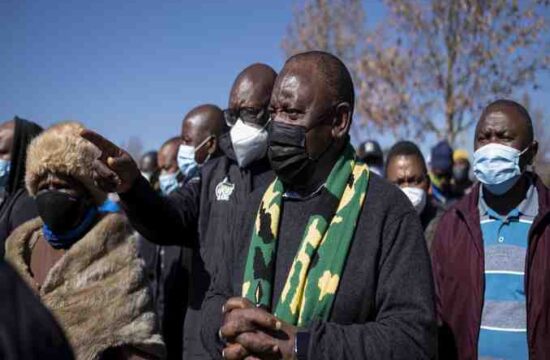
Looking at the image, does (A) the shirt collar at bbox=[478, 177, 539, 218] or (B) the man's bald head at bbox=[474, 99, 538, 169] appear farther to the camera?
(B) the man's bald head at bbox=[474, 99, 538, 169]

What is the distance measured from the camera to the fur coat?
284 cm

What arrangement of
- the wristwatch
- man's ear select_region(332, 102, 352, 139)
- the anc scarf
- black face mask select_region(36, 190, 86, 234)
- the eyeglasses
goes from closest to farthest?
the wristwatch < the anc scarf < man's ear select_region(332, 102, 352, 139) < black face mask select_region(36, 190, 86, 234) < the eyeglasses

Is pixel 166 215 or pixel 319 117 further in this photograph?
pixel 166 215

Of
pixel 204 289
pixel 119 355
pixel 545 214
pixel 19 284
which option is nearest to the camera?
pixel 19 284

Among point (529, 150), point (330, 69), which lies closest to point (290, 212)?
point (330, 69)

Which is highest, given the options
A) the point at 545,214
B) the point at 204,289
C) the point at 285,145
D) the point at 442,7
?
the point at 442,7

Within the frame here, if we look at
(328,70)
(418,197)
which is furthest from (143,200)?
(418,197)

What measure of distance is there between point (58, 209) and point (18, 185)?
1400mm

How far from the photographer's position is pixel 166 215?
3191 millimetres

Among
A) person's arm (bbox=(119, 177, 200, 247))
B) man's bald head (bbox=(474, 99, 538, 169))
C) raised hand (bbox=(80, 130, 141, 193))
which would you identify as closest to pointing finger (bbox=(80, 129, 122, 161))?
raised hand (bbox=(80, 130, 141, 193))

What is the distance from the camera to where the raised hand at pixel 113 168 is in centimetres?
284

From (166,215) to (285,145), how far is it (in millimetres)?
1124

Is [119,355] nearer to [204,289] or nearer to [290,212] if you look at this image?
A: [204,289]

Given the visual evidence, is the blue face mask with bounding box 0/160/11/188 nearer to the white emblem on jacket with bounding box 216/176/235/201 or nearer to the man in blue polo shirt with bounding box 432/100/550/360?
the white emblem on jacket with bounding box 216/176/235/201
